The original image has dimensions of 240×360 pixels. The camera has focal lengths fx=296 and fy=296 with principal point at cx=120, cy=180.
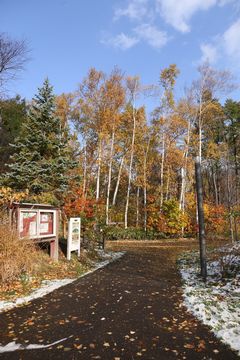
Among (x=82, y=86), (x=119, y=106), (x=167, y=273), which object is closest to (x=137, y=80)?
(x=119, y=106)

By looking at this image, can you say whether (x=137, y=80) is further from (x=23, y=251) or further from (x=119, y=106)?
(x=23, y=251)

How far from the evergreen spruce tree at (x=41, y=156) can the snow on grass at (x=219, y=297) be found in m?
7.70

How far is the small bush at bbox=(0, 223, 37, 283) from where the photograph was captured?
20.3 ft

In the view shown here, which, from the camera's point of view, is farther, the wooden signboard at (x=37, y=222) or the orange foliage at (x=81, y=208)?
the orange foliage at (x=81, y=208)

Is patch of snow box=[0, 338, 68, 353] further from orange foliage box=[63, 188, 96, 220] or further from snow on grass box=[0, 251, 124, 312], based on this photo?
orange foliage box=[63, 188, 96, 220]

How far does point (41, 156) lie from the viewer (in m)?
14.2

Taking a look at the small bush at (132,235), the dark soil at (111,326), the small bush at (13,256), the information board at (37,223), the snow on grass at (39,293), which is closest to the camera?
the dark soil at (111,326)

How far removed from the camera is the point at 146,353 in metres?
3.37

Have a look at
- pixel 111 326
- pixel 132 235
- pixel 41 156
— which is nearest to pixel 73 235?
pixel 41 156

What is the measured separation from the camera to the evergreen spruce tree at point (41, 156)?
44.5 feet

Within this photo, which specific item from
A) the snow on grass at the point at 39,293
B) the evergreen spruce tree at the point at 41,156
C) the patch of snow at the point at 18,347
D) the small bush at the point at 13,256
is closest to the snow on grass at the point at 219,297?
the patch of snow at the point at 18,347

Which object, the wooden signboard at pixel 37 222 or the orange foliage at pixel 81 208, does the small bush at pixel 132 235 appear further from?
the wooden signboard at pixel 37 222

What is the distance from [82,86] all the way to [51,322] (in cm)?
1830

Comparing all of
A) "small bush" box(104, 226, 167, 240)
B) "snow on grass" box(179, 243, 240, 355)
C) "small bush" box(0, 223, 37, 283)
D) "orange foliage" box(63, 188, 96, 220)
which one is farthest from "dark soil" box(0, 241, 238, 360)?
"small bush" box(104, 226, 167, 240)
